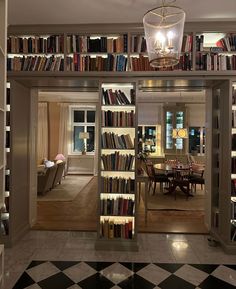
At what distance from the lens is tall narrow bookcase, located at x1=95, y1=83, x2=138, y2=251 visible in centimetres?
379

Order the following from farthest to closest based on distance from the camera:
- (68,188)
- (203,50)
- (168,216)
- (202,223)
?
(68,188) → (168,216) → (202,223) → (203,50)

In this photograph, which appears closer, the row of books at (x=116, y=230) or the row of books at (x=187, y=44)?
the row of books at (x=187, y=44)

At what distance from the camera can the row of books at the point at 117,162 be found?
12.5ft

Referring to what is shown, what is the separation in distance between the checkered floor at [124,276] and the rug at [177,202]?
2.61m

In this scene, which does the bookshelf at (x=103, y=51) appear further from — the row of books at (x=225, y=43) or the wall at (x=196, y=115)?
the wall at (x=196, y=115)

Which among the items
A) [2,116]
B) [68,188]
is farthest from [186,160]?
[2,116]

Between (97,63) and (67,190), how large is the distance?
15.7ft

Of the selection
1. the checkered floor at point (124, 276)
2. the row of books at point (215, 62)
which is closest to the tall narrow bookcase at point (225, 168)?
the row of books at point (215, 62)

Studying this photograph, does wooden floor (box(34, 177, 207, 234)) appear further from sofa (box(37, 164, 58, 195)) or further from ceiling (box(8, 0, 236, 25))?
ceiling (box(8, 0, 236, 25))

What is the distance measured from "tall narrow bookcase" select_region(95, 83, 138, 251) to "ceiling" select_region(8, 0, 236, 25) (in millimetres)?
926

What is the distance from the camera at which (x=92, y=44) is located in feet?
12.4

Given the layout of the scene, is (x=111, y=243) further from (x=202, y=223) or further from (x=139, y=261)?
(x=202, y=223)

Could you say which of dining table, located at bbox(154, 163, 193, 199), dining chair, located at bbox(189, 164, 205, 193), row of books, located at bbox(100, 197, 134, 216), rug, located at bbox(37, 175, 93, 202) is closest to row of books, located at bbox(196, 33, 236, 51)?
row of books, located at bbox(100, 197, 134, 216)

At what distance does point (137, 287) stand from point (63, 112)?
8558 mm
